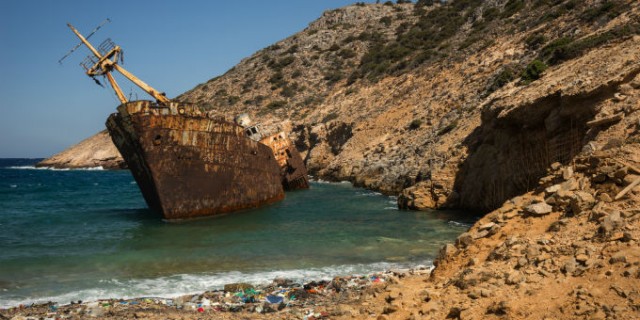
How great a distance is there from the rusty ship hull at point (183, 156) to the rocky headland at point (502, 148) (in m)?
6.44

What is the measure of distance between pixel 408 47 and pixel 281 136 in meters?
24.5

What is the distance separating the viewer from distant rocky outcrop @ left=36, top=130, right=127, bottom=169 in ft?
214

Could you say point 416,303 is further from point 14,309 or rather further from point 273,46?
point 273,46

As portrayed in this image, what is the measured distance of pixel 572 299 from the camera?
15.1ft

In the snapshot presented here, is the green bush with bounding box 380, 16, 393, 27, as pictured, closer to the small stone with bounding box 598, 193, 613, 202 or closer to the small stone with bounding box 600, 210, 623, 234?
the small stone with bounding box 598, 193, 613, 202

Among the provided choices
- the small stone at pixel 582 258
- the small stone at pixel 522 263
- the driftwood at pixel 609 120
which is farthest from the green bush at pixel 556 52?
the small stone at pixel 582 258

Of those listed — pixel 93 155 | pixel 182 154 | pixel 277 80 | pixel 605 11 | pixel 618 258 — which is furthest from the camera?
pixel 93 155

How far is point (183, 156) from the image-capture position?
52.5 feet

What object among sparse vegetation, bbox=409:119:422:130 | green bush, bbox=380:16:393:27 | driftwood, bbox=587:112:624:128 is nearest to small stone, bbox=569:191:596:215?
driftwood, bbox=587:112:624:128

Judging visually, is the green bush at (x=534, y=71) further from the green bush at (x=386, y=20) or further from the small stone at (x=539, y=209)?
the green bush at (x=386, y=20)

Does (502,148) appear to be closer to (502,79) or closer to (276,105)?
(502,79)

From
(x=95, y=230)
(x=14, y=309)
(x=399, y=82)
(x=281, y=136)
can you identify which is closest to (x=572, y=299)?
(x=14, y=309)

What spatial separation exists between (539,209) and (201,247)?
831 cm

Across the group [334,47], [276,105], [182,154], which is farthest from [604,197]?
[334,47]
